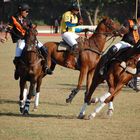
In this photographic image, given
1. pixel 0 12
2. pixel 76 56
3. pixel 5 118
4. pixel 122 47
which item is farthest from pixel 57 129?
pixel 0 12

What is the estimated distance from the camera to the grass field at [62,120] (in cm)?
1170

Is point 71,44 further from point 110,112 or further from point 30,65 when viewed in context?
point 110,112

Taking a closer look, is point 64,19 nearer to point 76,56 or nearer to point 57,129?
point 76,56

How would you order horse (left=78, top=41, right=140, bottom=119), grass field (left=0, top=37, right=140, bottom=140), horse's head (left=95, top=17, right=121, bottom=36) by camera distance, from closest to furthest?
grass field (left=0, top=37, right=140, bottom=140), horse (left=78, top=41, right=140, bottom=119), horse's head (left=95, top=17, right=121, bottom=36)

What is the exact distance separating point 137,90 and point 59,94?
2.18 meters

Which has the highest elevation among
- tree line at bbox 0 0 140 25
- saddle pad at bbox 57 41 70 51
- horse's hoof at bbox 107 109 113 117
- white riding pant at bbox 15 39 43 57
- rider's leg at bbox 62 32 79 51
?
white riding pant at bbox 15 39 43 57

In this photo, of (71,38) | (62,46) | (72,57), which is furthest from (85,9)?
(71,38)

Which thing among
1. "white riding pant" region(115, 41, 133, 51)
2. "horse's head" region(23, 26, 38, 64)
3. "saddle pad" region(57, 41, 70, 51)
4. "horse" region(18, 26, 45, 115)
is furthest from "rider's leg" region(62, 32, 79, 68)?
"white riding pant" region(115, 41, 133, 51)

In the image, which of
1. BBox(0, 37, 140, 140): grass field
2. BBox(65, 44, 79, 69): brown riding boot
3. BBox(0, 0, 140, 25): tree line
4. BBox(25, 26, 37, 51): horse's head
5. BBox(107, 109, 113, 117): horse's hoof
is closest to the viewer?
BBox(0, 37, 140, 140): grass field

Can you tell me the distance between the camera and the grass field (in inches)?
460

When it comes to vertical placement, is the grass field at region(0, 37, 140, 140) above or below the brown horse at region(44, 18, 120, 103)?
below

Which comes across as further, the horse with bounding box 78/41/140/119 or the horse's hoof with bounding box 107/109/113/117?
the horse's hoof with bounding box 107/109/113/117

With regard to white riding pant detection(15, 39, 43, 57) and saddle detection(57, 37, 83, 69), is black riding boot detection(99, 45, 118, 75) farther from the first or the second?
saddle detection(57, 37, 83, 69)

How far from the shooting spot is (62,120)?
13.6 meters
